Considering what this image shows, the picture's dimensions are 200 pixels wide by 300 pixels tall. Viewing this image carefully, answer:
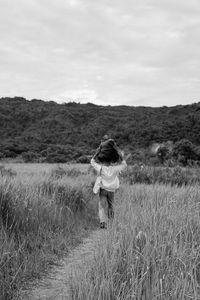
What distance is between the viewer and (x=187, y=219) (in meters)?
5.03

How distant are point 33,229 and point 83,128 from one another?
4377 centimetres

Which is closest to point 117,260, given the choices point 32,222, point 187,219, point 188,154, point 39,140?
point 187,219

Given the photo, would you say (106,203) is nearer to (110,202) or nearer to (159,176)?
(110,202)

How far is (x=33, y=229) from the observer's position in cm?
569

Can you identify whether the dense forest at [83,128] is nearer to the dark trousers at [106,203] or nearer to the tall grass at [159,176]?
the tall grass at [159,176]

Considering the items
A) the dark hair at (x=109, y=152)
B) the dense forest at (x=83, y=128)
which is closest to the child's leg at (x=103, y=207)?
the dark hair at (x=109, y=152)

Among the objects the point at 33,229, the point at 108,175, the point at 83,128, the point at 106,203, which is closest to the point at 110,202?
the point at 106,203

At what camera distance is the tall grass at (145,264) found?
9.88 feet

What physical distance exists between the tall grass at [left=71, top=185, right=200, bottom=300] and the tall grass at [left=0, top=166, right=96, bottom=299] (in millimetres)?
858

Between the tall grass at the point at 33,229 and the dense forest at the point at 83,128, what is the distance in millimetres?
19851

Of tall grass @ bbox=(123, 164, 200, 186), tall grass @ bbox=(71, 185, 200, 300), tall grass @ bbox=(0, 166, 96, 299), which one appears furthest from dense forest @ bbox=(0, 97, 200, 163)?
tall grass @ bbox=(71, 185, 200, 300)

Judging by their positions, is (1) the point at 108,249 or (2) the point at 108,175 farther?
(2) the point at 108,175

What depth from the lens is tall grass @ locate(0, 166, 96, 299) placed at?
13.6 feet

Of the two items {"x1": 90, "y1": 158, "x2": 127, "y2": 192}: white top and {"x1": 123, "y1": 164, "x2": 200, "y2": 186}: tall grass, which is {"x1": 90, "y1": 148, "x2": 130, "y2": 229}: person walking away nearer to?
{"x1": 90, "y1": 158, "x2": 127, "y2": 192}: white top
